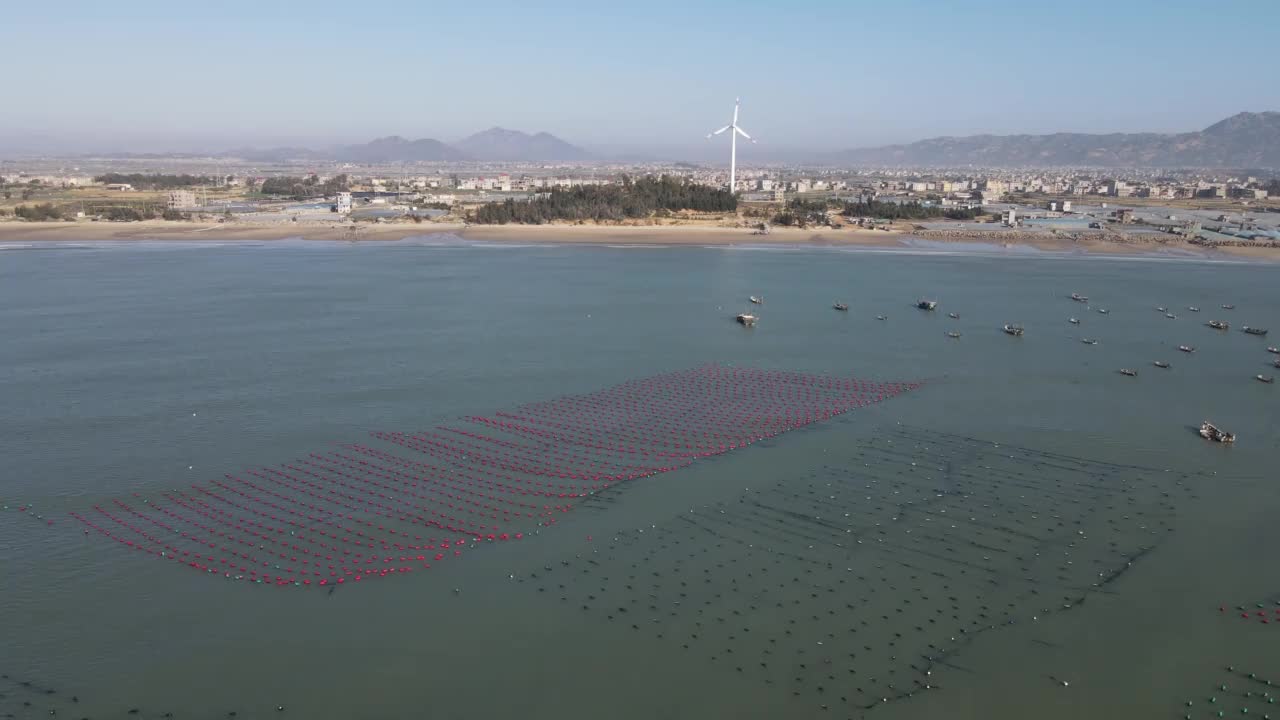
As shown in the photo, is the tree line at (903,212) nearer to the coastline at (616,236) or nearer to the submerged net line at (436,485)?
the coastline at (616,236)

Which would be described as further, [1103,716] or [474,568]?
[474,568]

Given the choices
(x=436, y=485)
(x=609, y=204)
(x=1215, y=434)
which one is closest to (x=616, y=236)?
(x=609, y=204)

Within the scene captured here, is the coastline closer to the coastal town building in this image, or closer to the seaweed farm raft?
the coastal town building

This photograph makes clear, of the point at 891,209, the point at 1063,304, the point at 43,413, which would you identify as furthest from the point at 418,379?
the point at 891,209

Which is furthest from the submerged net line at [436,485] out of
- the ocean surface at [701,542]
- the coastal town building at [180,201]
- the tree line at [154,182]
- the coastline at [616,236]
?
the tree line at [154,182]

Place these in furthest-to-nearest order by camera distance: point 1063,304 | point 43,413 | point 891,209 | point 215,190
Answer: point 215,190 < point 891,209 < point 1063,304 < point 43,413

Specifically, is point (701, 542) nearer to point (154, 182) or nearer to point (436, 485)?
point (436, 485)

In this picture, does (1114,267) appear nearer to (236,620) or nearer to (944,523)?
(944,523)
